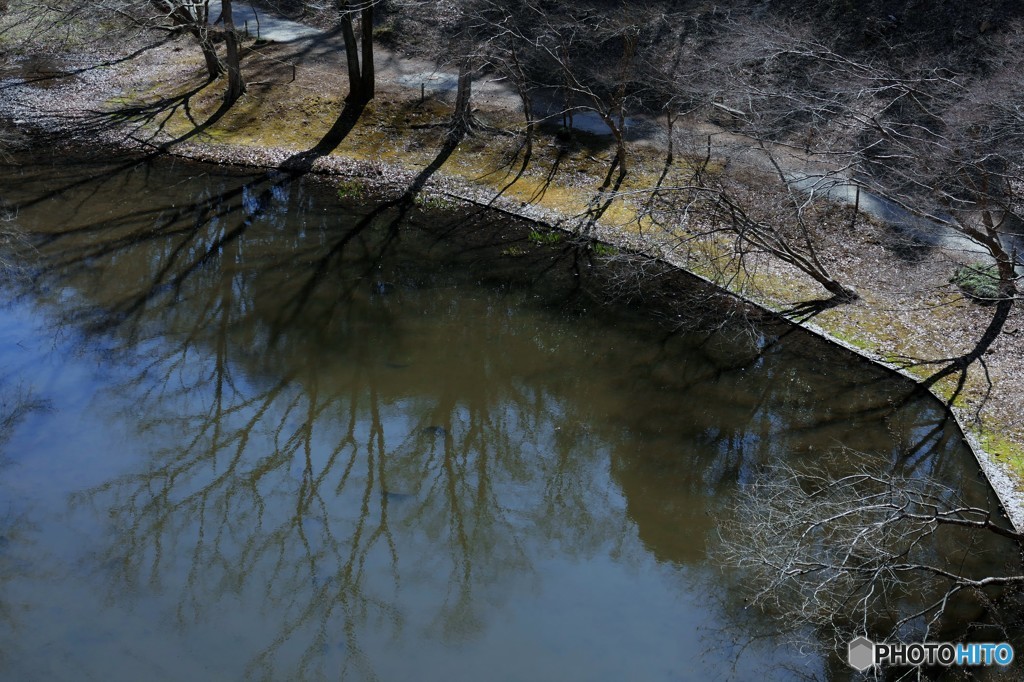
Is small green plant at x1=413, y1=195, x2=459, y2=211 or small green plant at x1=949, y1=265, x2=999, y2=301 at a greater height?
small green plant at x1=949, y1=265, x2=999, y2=301

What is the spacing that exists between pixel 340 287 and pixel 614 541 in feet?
Result: 22.8

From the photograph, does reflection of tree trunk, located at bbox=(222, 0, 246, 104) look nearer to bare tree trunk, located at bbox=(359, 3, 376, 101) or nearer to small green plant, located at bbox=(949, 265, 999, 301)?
bare tree trunk, located at bbox=(359, 3, 376, 101)

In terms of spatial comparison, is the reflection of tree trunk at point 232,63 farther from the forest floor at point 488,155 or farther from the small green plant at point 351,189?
the small green plant at point 351,189

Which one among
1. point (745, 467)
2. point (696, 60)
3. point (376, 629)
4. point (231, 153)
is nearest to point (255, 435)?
point (376, 629)

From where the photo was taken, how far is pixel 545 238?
1716 cm

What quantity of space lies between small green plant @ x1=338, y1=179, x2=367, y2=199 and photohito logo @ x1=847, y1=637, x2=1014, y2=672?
12.8 metres

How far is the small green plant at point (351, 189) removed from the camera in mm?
18438

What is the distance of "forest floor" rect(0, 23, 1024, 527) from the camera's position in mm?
14008

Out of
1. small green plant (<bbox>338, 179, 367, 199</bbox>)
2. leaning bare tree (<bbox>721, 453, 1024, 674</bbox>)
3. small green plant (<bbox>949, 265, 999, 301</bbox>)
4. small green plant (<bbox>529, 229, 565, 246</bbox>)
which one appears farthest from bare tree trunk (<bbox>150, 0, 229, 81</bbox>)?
leaning bare tree (<bbox>721, 453, 1024, 674</bbox>)

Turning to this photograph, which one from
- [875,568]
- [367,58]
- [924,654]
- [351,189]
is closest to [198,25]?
[367,58]

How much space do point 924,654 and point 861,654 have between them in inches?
23.6

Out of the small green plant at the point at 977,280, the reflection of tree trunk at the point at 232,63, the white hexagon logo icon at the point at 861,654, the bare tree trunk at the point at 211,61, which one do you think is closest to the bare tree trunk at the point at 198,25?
the bare tree trunk at the point at 211,61

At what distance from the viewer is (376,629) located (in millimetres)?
9570

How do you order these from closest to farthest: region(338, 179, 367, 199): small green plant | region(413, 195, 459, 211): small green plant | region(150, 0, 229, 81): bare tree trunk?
region(413, 195, 459, 211): small green plant < region(338, 179, 367, 199): small green plant < region(150, 0, 229, 81): bare tree trunk
